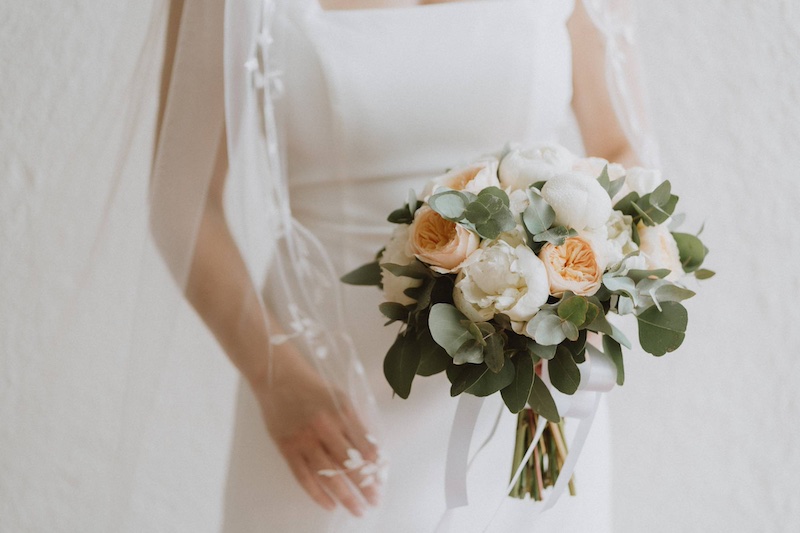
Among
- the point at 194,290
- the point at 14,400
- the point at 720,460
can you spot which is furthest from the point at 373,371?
the point at 720,460

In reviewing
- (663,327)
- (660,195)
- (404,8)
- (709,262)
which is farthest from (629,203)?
(709,262)

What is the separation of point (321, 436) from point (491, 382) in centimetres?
23

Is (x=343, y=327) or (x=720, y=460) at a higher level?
(x=343, y=327)

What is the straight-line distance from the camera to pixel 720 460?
1.47m

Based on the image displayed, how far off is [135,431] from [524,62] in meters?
0.62

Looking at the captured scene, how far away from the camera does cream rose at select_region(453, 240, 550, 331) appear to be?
25.3 inches

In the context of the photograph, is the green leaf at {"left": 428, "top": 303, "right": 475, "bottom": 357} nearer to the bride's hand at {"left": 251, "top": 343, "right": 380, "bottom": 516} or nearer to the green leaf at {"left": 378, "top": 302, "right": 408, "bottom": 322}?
the green leaf at {"left": 378, "top": 302, "right": 408, "bottom": 322}

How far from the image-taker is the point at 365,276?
82 cm

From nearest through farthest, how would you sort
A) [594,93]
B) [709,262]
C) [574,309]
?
1. [574,309]
2. [594,93]
3. [709,262]

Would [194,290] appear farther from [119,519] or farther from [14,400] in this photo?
[14,400]

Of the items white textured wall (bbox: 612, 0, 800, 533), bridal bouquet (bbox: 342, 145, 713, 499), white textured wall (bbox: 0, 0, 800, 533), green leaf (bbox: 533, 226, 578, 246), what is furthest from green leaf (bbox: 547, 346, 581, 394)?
white textured wall (bbox: 612, 0, 800, 533)

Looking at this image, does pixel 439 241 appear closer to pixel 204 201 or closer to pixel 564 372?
pixel 564 372

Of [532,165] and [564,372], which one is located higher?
[532,165]

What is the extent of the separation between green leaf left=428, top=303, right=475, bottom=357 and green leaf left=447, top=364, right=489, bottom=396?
0.04 m
